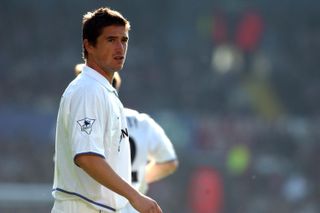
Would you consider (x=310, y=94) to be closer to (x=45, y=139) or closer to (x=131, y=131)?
(x=45, y=139)

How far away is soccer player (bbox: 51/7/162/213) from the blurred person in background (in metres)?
2.09

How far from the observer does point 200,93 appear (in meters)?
21.2

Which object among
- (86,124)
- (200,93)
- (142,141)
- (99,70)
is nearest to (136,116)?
(142,141)

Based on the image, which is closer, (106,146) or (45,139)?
(106,146)

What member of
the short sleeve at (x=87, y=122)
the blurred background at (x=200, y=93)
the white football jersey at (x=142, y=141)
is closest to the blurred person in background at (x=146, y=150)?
the white football jersey at (x=142, y=141)

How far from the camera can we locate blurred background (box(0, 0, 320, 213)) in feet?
62.9

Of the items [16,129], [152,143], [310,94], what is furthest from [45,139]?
[152,143]

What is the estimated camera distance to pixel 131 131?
232 inches

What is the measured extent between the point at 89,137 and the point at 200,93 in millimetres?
17724

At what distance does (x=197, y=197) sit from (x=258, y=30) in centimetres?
551

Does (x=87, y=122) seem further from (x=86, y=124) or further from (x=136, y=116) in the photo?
(x=136, y=116)

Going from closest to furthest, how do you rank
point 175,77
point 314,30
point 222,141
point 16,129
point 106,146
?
1. point 106,146
2. point 16,129
3. point 222,141
4. point 175,77
5. point 314,30

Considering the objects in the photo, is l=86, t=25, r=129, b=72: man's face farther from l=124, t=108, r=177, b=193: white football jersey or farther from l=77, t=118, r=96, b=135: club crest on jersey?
l=124, t=108, r=177, b=193: white football jersey

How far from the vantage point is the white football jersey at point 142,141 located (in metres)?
5.90
